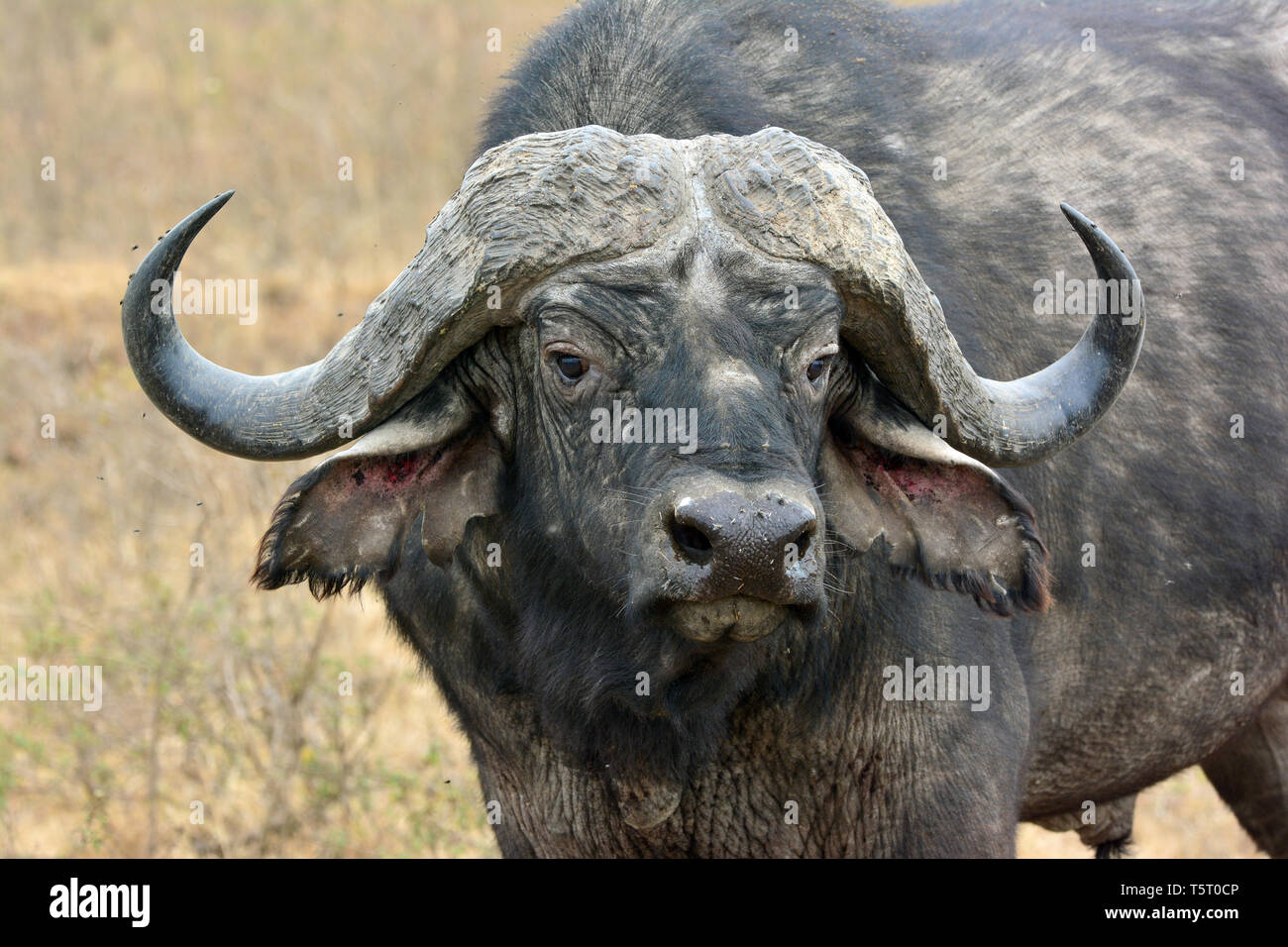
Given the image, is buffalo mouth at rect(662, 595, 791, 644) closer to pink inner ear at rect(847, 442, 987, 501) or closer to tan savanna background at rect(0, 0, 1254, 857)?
pink inner ear at rect(847, 442, 987, 501)

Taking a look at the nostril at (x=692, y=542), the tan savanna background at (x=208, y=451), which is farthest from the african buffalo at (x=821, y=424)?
the tan savanna background at (x=208, y=451)

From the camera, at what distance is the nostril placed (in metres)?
3.48

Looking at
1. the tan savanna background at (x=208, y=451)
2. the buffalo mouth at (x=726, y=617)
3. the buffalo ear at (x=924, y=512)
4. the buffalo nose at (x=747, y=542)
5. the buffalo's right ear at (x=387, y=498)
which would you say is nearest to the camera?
the buffalo nose at (x=747, y=542)

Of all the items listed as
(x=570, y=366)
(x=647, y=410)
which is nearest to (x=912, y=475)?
(x=647, y=410)

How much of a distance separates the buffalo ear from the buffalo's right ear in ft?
3.18

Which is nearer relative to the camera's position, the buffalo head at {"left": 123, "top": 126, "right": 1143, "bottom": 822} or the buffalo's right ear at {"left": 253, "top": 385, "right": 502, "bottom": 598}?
the buffalo head at {"left": 123, "top": 126, "right": 1143, "bottom": 822}

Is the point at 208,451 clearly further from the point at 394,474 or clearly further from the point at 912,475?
the point at 912,475

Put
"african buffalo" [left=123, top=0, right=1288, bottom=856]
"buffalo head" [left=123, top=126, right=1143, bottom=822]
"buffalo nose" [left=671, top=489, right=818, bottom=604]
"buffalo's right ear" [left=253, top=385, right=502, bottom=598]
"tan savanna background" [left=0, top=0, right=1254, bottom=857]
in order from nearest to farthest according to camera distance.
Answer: "buffalo nose" [left=671, top=489, right=818, bottom=604] < "buffalo head" [left=123, top=126, right=1143, bottom=822] < "african buffalo" [left=123, top=0, right=1288, bottom=856] < "buffalo's right ear" [left=253, top=385, right=502, bottom=598] < "tan savanna background" [left=0, top=0, right=1254, bottom=857]

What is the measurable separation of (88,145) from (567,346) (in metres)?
13.3

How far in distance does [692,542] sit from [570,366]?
2.21ft

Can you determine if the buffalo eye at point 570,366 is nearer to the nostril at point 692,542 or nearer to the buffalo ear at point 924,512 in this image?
the nostril at point 692,542

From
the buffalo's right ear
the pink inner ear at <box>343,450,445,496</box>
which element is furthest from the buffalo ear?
the pink inner ear at <box>343,450,445,496</box>

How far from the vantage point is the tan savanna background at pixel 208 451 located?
7176 millimetres
